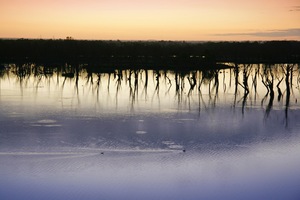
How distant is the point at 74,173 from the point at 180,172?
195 cm

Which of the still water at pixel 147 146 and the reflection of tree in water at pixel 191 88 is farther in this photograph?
the reflection of tree in water at pixel 191 88

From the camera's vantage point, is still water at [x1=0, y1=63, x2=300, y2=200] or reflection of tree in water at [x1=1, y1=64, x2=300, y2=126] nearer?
still water at [x1=0, y1=63, x2=300, y2=200]

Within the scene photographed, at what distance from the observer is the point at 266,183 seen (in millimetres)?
8070

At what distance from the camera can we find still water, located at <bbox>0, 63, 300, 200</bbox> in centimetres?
768

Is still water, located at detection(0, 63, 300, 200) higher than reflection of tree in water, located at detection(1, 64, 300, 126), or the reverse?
reflection of tree in water, located at detection(1, 64, 300, 126)

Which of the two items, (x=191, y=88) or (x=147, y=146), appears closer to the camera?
(x=147, y=146)

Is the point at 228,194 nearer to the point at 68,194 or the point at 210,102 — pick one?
the point at 68,194

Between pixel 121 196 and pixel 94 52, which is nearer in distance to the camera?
pixel 121 196

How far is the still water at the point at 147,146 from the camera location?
768 centimetres

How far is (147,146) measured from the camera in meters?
10.3

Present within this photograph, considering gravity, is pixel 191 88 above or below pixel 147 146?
above

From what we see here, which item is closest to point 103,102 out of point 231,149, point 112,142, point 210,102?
point 210,102

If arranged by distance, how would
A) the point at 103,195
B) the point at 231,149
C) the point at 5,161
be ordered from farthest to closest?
1. the point at 231,149
2. the point at 5,161
3. the point at 103,195

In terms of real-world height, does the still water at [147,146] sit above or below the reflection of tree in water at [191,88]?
below
